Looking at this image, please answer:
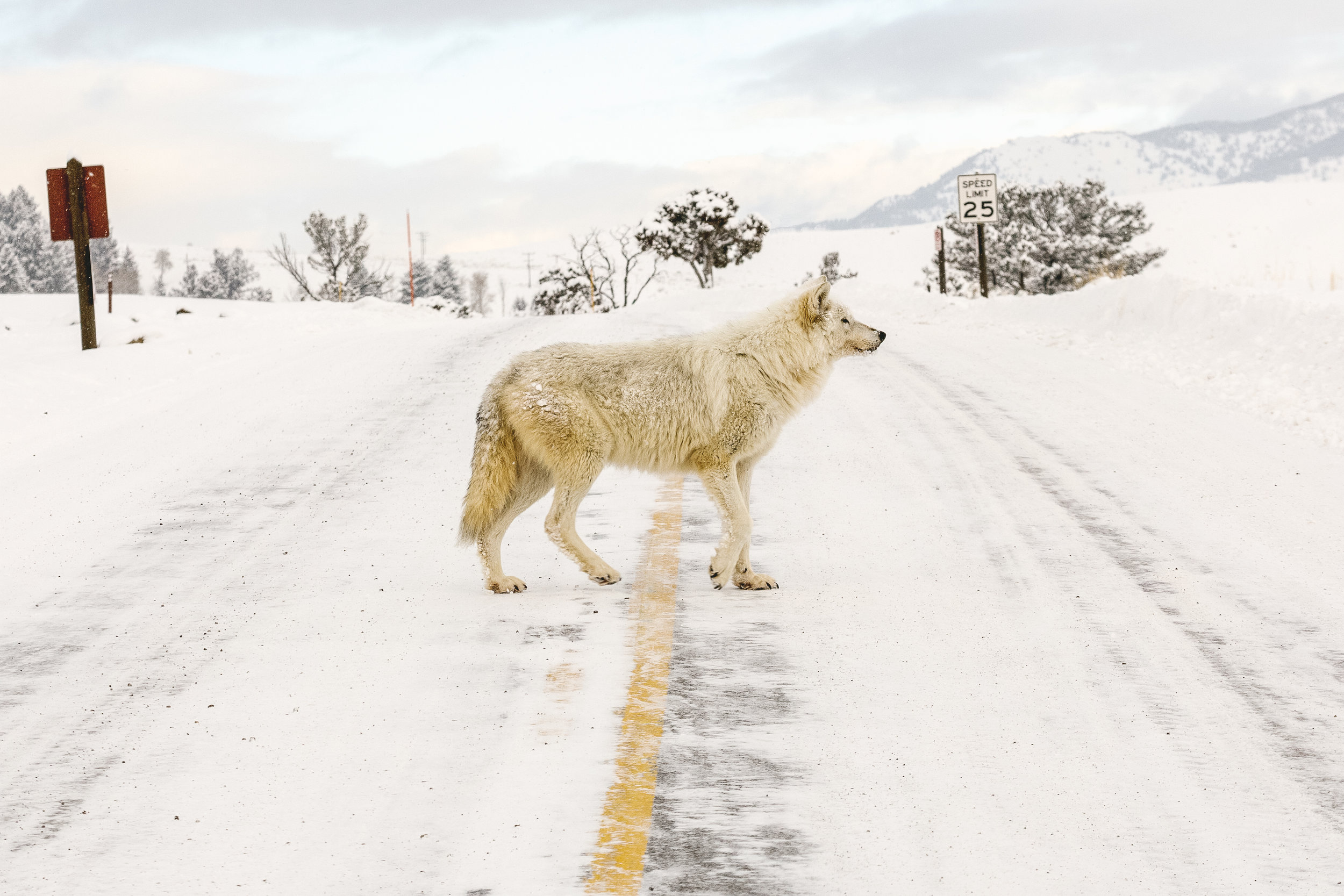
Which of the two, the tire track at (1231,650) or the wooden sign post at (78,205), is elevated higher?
the wooden sign post at (78,205)

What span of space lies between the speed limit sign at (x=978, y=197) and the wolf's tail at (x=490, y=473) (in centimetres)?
2140

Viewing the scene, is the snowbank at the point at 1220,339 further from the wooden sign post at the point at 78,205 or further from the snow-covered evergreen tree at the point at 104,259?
the snow-covered evergreen tree at the point at 104,259

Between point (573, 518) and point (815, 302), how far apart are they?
1972 millimetres

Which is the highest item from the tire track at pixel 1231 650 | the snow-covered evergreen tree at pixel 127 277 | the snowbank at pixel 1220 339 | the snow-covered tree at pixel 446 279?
the snow-covered evergreen tree at pixel 127 277

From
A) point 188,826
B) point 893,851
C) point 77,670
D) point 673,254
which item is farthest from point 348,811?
point 673,254

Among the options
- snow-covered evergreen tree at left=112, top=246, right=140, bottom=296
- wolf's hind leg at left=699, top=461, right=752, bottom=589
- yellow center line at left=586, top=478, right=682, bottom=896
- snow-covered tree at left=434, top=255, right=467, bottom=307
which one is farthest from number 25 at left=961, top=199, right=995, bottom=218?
snow-covered evergreen tree at left=112, top=246, right=140, bottom=296

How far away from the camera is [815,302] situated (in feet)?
22.4

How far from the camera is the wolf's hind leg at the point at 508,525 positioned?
242 inches

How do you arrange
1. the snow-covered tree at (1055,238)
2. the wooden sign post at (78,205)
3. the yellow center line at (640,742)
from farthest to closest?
the snow-covered tree at (1055,238), the wooden sign post at (78,205), the yellow center line at (640,742)

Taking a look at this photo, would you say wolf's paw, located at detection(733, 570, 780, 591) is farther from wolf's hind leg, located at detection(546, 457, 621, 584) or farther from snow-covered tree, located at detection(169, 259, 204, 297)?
snow-covered tree, located at detection(169, 259, 204, 297)

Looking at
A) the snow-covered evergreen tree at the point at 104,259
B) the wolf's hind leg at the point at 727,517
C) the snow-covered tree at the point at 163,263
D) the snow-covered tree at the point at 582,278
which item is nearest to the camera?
the wolf's hind leg at the point at 727,517

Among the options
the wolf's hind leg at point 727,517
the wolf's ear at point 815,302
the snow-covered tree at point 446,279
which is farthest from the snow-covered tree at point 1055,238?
the snow-covered tree at point 446,279

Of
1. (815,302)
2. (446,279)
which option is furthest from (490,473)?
(446,279)

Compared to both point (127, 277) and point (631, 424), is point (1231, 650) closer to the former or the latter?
point (631, 424)
